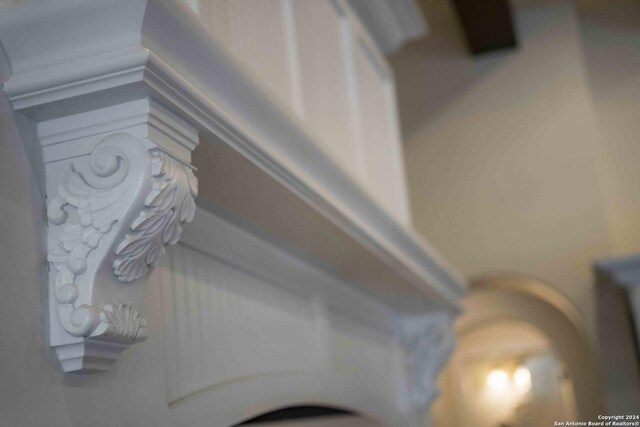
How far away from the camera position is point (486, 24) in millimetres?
4418

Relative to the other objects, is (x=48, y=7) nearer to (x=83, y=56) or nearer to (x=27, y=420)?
(x=83, y=56)

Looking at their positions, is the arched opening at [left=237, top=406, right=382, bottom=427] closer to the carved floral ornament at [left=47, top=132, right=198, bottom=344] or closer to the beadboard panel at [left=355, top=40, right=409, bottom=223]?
the beadboard panel at [left=355, top=40, right=409, bottom=223]

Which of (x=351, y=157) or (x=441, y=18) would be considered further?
(x=441, y=18)

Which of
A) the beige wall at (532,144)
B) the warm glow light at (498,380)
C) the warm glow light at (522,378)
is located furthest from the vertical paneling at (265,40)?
the warm glow light at (522,378)

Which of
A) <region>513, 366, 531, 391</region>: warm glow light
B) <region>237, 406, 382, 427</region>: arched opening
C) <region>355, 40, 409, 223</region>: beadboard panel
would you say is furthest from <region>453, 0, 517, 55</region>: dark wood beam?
<region>237, 406, 382, 427</region>: arched opening

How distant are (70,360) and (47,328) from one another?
50mm

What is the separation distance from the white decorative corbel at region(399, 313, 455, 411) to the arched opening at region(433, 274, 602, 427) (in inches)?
59.2

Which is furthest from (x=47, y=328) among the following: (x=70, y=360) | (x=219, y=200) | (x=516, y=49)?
(x=516, y=49)

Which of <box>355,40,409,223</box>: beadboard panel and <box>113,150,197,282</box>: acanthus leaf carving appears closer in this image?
<box>113,150,197,282</box>: acanthus leaf carving

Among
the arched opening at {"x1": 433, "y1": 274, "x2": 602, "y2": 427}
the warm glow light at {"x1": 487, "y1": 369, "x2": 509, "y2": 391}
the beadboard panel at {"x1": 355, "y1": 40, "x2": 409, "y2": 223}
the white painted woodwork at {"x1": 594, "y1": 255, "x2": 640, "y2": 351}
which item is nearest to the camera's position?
the beadboard panel at {"x1": 355, "y1": 40, "x2": 409, "y2": 223}

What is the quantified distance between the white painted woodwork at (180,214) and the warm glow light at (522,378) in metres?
3.76

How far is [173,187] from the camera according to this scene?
0.97m

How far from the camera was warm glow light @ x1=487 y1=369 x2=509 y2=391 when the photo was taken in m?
5.62

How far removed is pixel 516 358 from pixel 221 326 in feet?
15.0
